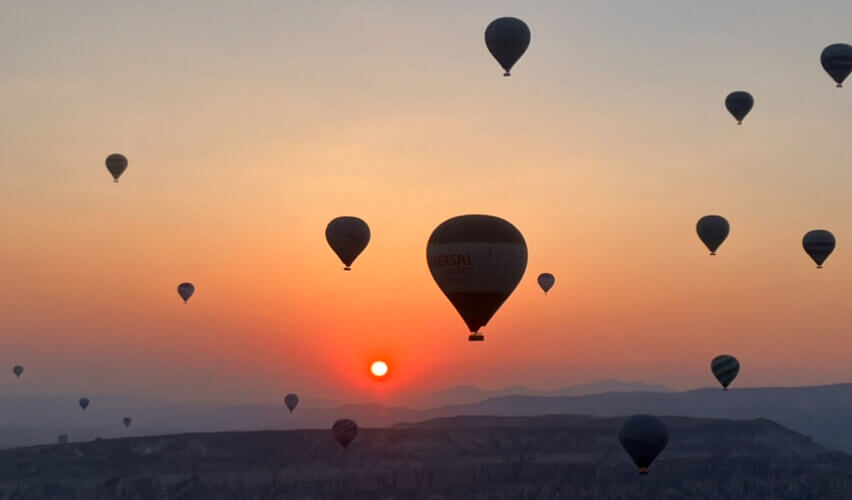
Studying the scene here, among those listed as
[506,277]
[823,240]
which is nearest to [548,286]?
[823,240]

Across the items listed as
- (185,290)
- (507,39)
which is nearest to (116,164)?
(185,290)

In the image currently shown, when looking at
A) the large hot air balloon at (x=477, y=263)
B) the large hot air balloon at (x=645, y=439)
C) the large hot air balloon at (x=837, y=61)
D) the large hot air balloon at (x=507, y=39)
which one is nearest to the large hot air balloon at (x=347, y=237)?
the large hot air balloon at (x=507, y=39)

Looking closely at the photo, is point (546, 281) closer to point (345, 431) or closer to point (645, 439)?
point (645, 439)

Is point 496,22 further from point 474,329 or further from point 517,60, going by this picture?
point 474,329

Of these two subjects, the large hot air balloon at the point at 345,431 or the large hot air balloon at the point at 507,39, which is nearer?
the large hot air balloon at the point at 507,39

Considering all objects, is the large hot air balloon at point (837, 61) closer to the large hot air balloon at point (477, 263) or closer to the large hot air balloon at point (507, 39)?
the large hot air balloon at point (507, 39)

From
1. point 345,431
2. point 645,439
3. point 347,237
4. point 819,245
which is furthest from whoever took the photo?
point 345,431
